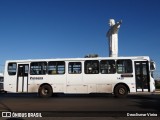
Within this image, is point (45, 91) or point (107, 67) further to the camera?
point (45, 91)

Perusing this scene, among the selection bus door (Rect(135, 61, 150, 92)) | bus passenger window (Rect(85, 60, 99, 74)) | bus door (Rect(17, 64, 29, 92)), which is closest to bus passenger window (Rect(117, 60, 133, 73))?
bus door (Rect(135, 61, 150, 92))

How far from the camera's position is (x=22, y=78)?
73.4ft

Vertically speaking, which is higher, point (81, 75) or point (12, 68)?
point (12, 68)

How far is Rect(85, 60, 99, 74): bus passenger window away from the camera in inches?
846

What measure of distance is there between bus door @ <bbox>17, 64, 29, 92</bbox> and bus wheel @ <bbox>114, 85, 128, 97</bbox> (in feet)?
20.8

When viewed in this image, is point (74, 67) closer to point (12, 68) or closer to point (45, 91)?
point (45, 91)

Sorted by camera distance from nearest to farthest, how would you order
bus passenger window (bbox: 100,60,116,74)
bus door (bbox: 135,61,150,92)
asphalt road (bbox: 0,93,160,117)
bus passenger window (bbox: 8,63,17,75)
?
asphalt road (bbox: 0,93,160,117)
bus door (bbox: 135,61,150,92)
bus passenger window (bbox: 100,60,116,74)
bus passenger window (bbox: 8,63,17,75)

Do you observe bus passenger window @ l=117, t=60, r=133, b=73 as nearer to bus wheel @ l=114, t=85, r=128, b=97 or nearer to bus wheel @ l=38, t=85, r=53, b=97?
bus wheel @ l=114, t=85, r=128, b=97

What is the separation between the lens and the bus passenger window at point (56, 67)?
2202cm

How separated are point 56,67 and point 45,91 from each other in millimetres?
1852

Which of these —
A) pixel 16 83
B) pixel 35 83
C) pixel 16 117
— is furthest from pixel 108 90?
pixel 16 117

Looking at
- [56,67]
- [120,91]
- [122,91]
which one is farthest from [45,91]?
[122,91]

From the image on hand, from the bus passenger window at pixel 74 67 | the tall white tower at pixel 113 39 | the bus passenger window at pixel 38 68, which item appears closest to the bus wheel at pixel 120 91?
the bus passenger window at pixel 74 67

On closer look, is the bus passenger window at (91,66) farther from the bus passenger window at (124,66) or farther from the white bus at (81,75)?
the bus passenger window at (124,66)
